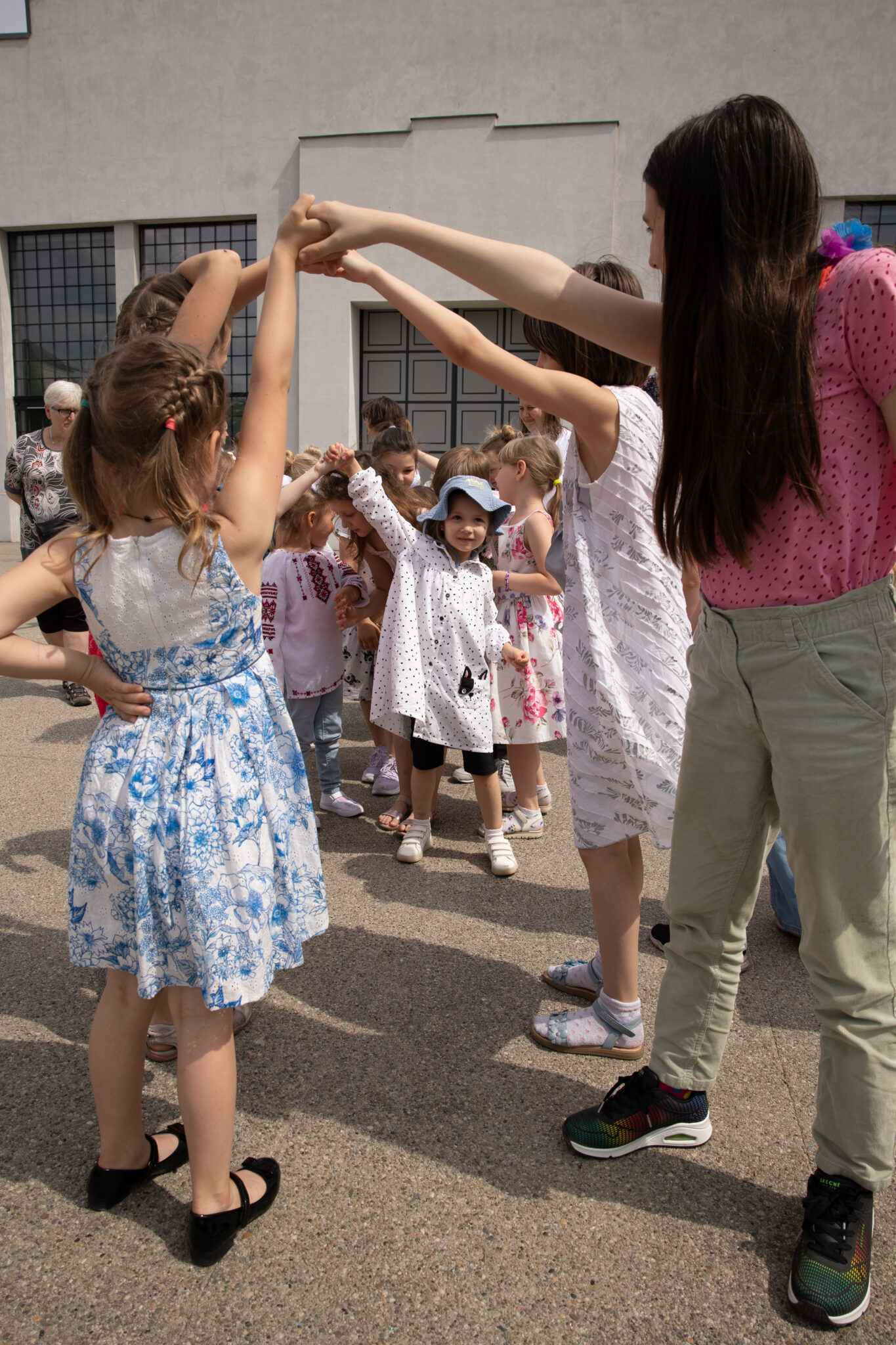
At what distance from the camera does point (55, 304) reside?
1738cm

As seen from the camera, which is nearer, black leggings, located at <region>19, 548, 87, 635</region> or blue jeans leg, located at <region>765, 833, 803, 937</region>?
blue jeans leg, located at <region>765, 833, 803, 937</region>

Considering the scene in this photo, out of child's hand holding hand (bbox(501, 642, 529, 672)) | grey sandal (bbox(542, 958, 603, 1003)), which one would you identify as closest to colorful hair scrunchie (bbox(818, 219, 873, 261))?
grey sandal (bbox(542, 958, 603, 1003))

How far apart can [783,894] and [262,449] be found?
91.5 inches

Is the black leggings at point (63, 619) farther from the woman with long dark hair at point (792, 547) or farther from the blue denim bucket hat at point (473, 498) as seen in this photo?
the woman with long dark hair at point (792, 547)

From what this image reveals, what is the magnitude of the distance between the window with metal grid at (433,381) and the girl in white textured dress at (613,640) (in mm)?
12828

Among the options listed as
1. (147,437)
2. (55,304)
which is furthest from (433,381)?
(147,437)

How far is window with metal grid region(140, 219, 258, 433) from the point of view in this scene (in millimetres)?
16156

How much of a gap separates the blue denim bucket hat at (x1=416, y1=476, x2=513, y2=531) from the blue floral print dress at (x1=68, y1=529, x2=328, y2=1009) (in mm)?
1933

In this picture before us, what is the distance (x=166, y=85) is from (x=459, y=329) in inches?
704

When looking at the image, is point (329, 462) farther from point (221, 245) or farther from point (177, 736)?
point (221, 245)

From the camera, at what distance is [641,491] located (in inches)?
81.6

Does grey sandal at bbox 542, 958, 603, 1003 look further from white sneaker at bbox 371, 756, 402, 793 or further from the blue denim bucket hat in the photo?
white sneaker at bbox 371, 756, 402, 793

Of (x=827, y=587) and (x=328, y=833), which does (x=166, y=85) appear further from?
(x=827, y=587)

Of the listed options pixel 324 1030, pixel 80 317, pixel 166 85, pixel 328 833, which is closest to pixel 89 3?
pixel 166 85
